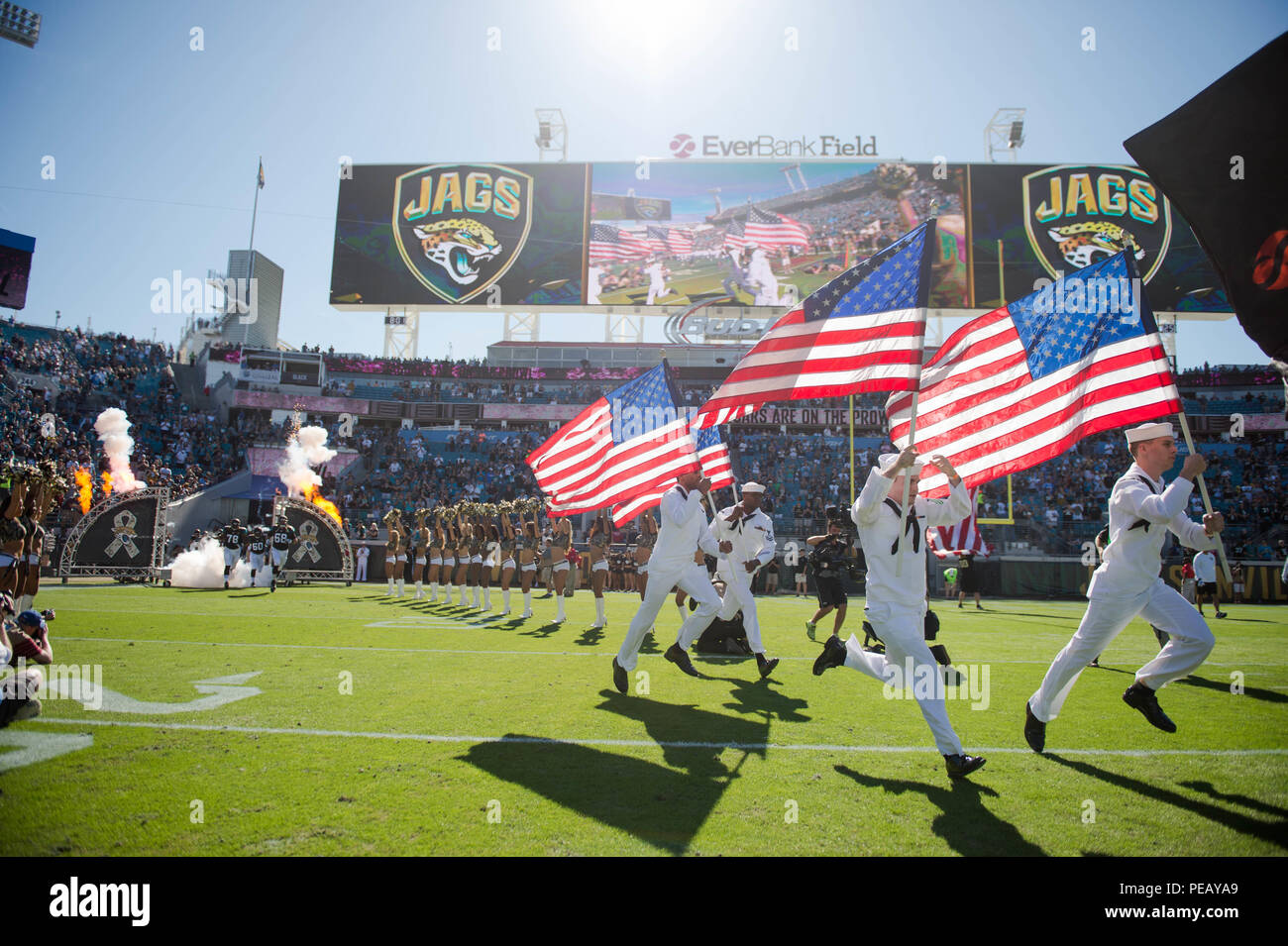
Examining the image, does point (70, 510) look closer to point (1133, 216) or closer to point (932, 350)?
point (932, 350)

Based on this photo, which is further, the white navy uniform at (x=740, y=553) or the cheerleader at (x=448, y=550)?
the cheerleader at (x=448, y=550)

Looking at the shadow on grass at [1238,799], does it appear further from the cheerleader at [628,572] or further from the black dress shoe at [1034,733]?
the cheerleader at [628,572]

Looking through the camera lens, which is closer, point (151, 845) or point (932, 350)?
point (151, 845)

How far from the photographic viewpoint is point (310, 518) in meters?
24.5

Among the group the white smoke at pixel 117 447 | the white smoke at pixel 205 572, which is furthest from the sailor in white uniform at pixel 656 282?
the white smoke at pixel 117 447

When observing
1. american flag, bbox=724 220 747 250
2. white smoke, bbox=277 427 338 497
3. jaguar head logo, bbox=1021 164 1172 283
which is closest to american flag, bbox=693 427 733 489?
white smoke, bbox=277 427 338 497

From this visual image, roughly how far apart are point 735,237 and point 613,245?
7.08 m

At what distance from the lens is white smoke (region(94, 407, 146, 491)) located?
29969mm

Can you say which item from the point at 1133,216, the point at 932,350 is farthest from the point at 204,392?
the point at 1133,216

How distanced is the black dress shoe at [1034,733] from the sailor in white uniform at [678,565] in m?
3.15

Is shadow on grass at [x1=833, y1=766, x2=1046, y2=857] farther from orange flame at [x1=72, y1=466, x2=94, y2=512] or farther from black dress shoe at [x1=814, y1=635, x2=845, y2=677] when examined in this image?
orange flame at [x1=72, y1=466, x2=94, y2=512]

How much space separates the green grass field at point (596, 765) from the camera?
3533 millimetres

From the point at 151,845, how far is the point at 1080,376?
7.63 metres

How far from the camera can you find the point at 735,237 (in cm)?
4062
